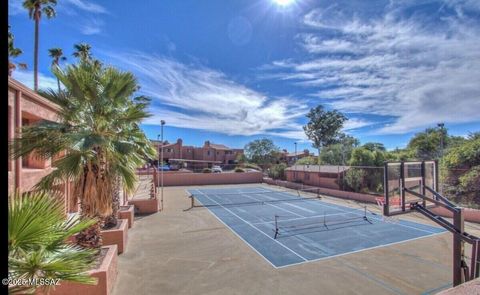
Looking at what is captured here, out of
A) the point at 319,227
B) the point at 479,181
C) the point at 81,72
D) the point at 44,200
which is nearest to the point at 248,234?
the point at 319,227

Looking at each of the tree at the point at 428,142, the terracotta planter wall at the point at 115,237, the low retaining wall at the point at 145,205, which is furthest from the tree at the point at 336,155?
the terracotta planter wall at the point at 115,237

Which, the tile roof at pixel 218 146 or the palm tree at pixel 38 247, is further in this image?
the tile roof at pixel 218 146

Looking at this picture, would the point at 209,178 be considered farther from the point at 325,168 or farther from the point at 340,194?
the point at 340,194

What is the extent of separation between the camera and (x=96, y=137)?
760 cm

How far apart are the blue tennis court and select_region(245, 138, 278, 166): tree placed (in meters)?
41.7

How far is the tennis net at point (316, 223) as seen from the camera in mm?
15445

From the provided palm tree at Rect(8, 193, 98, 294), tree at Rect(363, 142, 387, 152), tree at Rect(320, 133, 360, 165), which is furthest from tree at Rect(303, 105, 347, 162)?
palm tree at Rect(8, 193, 98, 294)

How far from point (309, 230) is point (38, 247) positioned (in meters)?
14.3

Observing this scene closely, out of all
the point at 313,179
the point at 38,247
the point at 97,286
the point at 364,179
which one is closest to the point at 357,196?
the point at 364,179

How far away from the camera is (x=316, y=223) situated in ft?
56.0

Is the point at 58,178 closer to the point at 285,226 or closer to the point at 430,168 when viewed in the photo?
the point at 285,226

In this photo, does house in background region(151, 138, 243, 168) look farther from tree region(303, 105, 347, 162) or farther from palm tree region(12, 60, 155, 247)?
palm tree region(12, 60, 155, 247)

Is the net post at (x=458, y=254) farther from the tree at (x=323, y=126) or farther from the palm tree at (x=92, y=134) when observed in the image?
the tree at (x=323, y=126)

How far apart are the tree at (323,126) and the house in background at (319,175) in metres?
23.0
